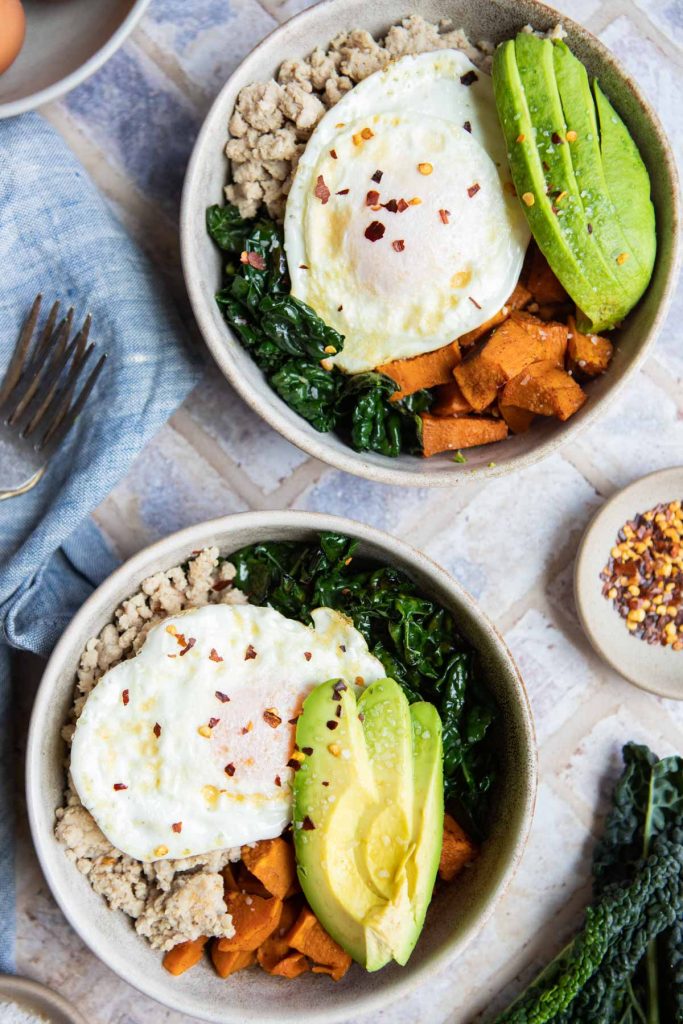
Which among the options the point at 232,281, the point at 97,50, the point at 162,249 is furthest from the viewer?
the point at 162,249

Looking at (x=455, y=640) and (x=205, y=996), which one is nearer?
(x=205, y=996)

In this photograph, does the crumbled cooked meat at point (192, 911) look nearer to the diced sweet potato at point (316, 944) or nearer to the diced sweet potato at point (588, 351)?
the diced sweet potato at point (316, 944)

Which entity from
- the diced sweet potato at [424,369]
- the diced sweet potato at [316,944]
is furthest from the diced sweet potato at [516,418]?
the diced sweet potato at [316,944]

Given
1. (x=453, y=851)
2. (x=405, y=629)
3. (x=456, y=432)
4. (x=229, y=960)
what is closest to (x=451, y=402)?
(x=456, y=432)

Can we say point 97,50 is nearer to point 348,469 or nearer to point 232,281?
point 232,281

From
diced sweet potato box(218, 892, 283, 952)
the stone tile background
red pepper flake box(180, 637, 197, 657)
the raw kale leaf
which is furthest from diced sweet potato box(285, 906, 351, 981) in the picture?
red pepper flake box(180, 637, 197, 657)

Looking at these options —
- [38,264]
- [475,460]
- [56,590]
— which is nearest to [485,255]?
[475,460]

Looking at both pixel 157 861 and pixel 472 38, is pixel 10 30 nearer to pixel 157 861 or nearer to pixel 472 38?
pixel 472 38
